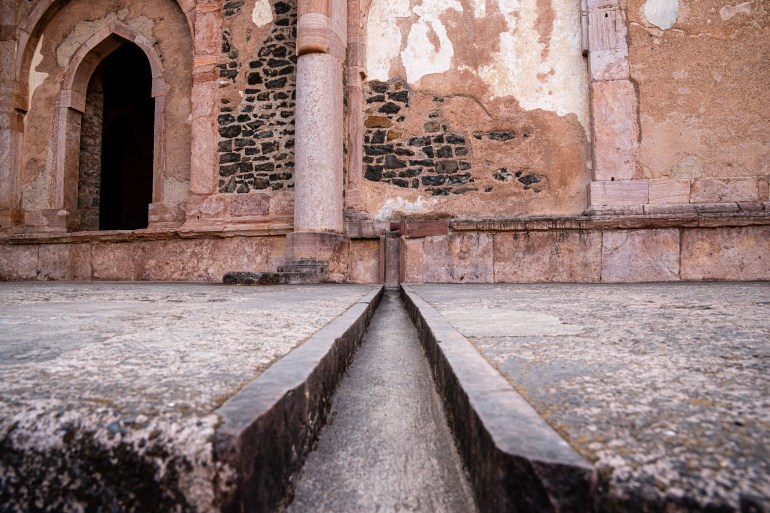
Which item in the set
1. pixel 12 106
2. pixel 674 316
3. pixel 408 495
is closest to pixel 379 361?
pixel 408 495

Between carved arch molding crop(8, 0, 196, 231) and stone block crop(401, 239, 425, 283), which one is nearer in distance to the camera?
stone block crop(401, 239, 425, 283)

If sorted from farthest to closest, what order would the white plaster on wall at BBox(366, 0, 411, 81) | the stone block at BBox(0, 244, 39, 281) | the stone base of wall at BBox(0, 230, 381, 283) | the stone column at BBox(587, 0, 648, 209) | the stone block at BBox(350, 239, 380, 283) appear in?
1. the stone block at BBox(0, 244, 39, 281)
2. the white plaster on wall at BBox(366, 0, 411, 81)
3. the stone base of wall at BBox(0, 230, 381, 283)
4. the stone block at BBox(350, 239, 380, 283)
5. the stone column at BBox(587, 0, 648, 209)

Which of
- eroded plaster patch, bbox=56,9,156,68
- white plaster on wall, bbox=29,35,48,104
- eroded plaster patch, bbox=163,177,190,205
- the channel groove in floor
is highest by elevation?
eroded plaster patch, bbox=56,9,156,68

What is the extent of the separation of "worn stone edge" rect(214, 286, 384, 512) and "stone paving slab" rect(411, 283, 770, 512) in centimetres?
43

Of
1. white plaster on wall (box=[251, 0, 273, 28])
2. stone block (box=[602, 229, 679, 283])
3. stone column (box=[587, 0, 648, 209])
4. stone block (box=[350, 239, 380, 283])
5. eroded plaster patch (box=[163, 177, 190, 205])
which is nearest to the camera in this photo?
stone block (box=[602, 229, 679, 283])

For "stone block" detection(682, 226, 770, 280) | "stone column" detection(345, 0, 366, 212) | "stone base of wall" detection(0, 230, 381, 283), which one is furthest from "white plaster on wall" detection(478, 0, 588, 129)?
"stone base of wall" detection(0, 230, 381, 283)

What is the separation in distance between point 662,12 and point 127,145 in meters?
11.7

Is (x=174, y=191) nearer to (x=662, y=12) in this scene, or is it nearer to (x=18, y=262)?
(x=18, y=262)

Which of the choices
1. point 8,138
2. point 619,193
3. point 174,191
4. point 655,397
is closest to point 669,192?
point 619,193

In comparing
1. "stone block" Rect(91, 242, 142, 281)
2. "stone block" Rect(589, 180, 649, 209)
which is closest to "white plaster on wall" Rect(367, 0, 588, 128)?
"stone block" Rect(589, 180, 649, 209)

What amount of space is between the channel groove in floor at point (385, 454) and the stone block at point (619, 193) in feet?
14.6

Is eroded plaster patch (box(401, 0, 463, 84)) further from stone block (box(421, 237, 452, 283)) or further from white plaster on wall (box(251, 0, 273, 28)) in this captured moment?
stone block (box(421, 237, 452, 283))

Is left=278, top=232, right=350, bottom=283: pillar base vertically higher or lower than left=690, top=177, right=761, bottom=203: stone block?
lower

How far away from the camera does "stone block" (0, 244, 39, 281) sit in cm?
687
